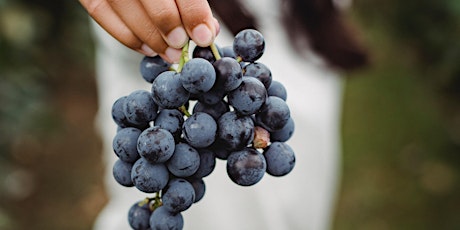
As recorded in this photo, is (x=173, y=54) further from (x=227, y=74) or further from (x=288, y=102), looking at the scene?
(x=288, y=102)

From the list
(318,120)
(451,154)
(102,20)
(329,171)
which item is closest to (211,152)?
(102,20)

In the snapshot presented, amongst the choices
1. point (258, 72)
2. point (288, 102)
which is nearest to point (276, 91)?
point (258, 72)

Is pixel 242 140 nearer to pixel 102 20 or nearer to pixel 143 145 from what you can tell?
pixel 143 145

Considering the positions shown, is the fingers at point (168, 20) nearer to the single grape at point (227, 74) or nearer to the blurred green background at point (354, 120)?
the single grape at point (227, 74)

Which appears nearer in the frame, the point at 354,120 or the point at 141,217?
the point at 141,217

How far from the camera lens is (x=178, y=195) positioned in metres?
0.60

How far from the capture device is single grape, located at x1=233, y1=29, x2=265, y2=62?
0.62 meters

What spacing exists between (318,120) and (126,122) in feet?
3.06

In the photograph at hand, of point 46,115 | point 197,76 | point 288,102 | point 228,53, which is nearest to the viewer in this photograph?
point 197,76

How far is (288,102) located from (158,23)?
34.1 inches

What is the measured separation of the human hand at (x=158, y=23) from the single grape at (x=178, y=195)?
0.13m

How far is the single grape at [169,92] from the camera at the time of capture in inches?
22.8

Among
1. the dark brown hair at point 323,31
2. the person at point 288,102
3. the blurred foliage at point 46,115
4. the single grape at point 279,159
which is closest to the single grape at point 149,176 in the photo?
the single grape at point 279,159

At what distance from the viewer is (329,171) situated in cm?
163
